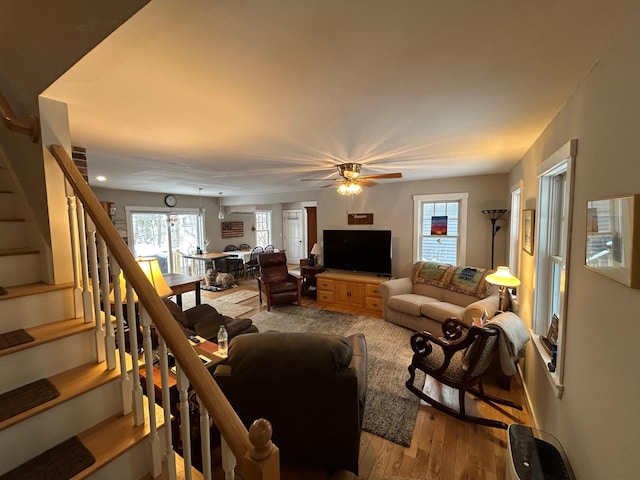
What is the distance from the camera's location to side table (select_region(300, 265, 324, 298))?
229 inches

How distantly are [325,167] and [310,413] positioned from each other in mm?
2737

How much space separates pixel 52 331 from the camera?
4.35 feet

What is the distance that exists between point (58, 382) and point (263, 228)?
28.1ft

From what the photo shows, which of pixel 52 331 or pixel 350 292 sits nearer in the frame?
pixel 52 331

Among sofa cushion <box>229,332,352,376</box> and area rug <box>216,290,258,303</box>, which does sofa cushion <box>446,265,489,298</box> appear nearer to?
sofa cushion <box>229,332,352,376</box>

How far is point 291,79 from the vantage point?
1377 millimetres

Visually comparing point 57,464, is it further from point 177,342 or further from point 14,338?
point 177,342

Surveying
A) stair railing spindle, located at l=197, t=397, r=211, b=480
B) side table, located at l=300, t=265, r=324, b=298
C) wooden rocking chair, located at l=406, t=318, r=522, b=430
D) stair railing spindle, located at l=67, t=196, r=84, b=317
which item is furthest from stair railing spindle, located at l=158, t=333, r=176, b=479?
side table, located at l=300, t=265, r=324, b=298

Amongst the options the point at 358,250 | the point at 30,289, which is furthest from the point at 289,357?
the point at 358,250

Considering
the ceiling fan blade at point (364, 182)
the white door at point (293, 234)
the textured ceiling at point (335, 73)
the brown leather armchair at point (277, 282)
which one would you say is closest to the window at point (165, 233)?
the white door at point (293, 234)

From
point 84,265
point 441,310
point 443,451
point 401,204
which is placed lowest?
point 443,451

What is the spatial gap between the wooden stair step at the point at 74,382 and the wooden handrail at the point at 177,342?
1.86 feet

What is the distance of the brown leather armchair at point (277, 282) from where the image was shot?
5.18 meters

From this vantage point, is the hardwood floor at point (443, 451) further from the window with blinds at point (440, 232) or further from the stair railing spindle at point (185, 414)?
the window with blinds at point (440, 232)
